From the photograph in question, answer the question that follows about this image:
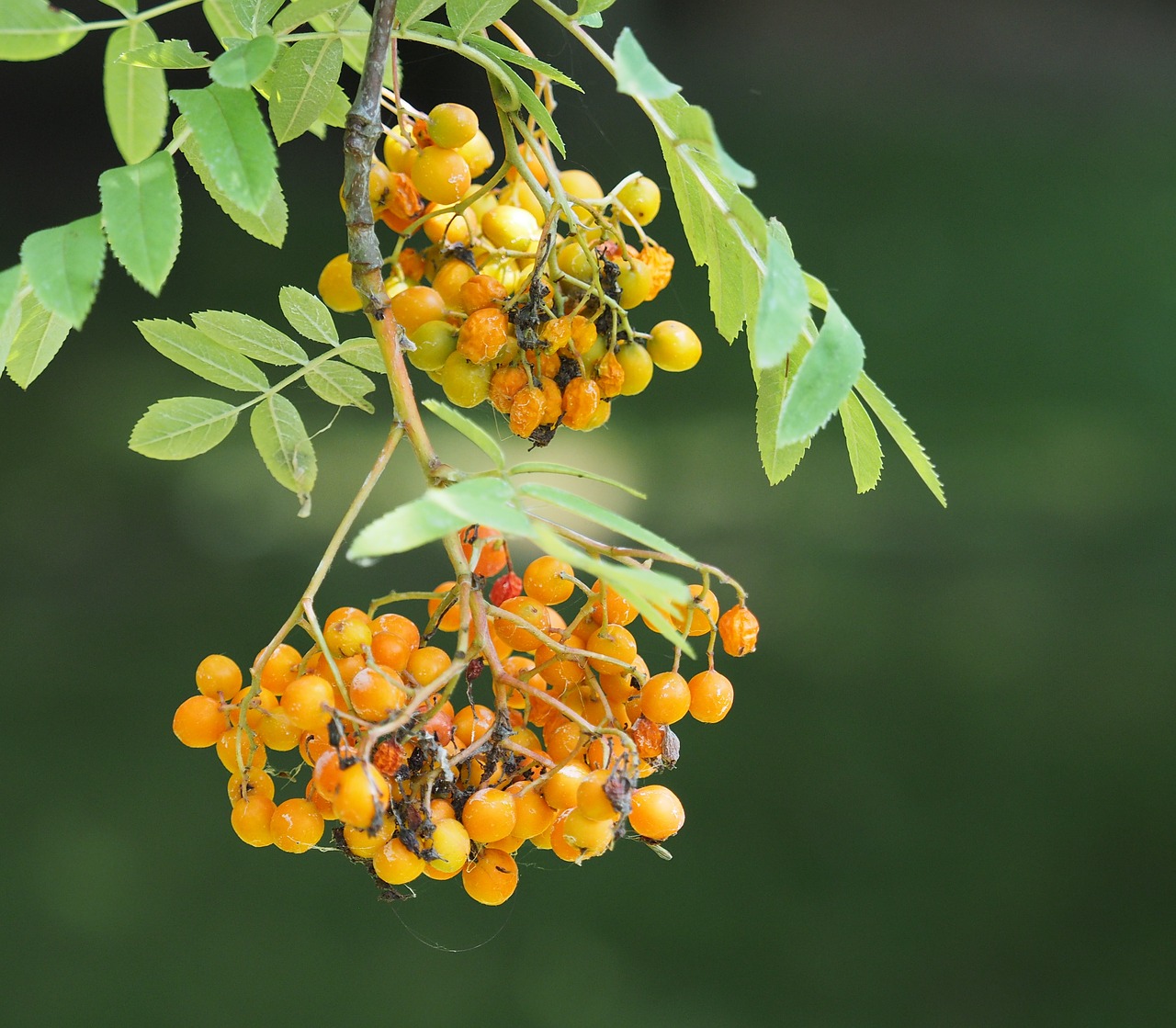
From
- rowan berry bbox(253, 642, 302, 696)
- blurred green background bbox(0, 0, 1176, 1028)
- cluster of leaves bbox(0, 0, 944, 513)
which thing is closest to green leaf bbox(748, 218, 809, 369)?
cluster of leaves bbox(0, 0, 944, 513)

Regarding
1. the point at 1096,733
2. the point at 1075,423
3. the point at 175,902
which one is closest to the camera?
the point at 175,902

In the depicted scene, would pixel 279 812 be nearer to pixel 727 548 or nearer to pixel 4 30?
pixel 4 30

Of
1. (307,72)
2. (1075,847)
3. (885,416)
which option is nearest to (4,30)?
(307,72)

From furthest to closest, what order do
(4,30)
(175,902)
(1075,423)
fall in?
(1075,423) → (175,902) → (4,30)

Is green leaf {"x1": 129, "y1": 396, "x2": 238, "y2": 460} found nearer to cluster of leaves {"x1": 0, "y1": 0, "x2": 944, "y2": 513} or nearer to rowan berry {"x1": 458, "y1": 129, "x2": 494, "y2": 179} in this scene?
cluster of leaves {"x1": 0, "y1": 0, "x2": 944, "y2": 513}

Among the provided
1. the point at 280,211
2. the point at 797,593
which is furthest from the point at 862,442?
the point at 797,593

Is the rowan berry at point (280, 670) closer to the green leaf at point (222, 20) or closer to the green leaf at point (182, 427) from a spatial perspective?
the green leaf at point (182, 427)
